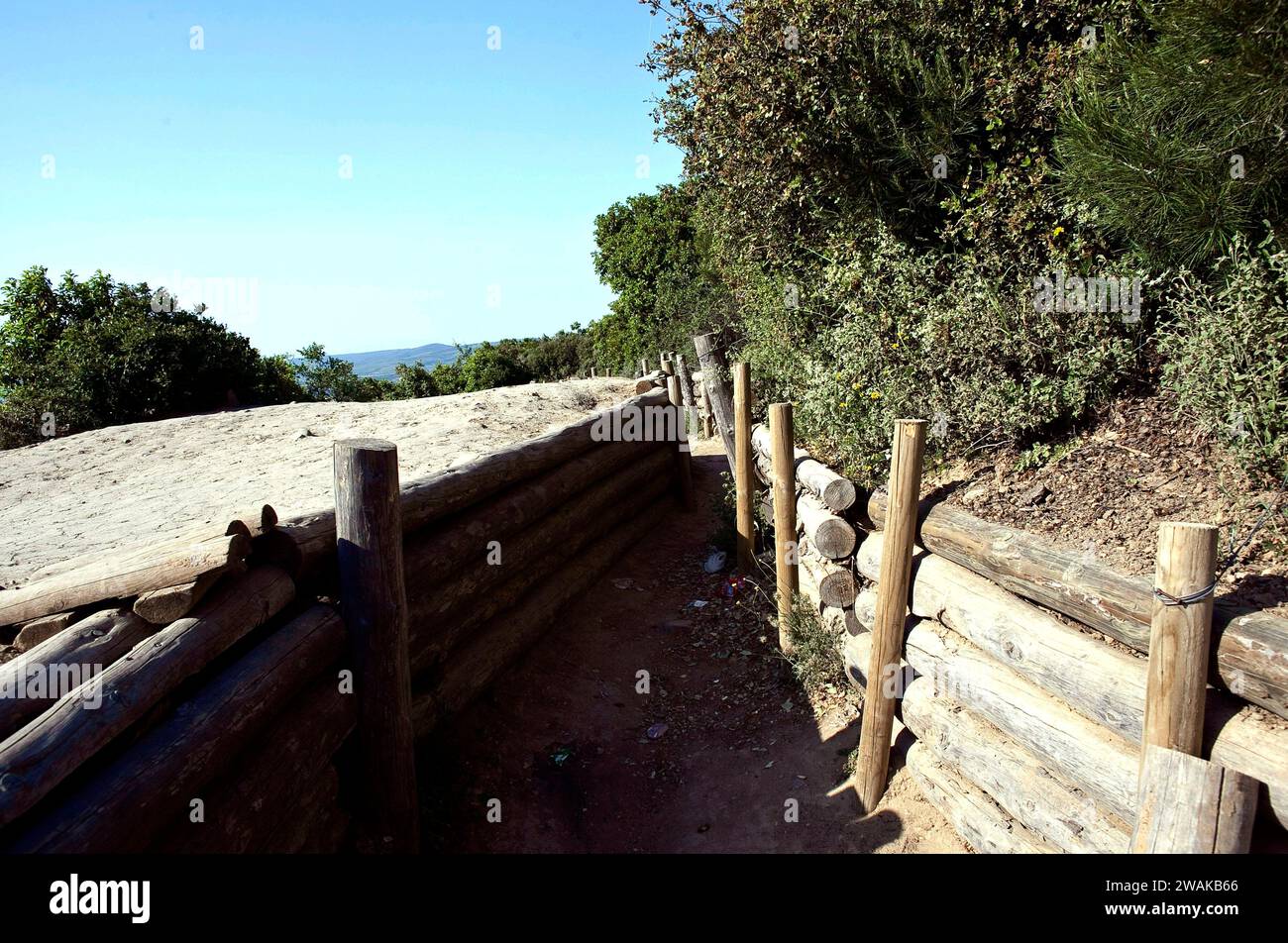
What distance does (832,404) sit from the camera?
7.07 m

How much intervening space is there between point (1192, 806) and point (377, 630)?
3441 millimetres

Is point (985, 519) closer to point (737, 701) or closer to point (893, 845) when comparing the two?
point (893, 845)

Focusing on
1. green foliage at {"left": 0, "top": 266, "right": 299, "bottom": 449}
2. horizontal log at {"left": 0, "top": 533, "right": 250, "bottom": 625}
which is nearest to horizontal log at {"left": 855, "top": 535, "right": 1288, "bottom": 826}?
horizontal log at {"left": 0, "top": 533, "right": 250, "bottom": 625}

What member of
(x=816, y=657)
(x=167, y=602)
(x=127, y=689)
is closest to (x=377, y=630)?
(x=167, y=602)

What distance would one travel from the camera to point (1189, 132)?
4.70 meters

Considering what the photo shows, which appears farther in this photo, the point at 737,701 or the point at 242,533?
the point at 737,701

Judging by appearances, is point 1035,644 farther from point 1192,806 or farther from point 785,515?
point 785,515

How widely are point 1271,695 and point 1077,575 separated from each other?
3.06 ft

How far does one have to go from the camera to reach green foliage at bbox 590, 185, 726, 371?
20.4 metres

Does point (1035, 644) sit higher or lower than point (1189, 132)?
lower
